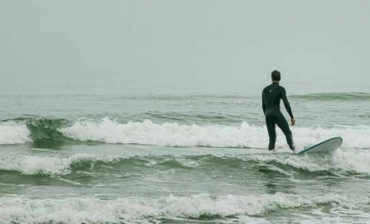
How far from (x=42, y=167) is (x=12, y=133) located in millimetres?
5793

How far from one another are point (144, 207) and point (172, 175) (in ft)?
10.8

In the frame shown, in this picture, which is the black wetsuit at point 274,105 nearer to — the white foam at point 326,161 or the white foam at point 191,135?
the white foam at point 326,161

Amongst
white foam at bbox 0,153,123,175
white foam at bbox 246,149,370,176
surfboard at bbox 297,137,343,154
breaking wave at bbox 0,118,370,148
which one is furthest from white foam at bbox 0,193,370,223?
breaking wave at bbox 0,118,370,148

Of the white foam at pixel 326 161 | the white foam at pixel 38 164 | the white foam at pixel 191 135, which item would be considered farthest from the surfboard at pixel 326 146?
the white foam at pixel 38 164

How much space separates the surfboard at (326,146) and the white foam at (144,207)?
3235 millimetres

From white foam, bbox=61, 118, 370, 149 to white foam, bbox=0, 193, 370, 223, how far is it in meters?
7.85

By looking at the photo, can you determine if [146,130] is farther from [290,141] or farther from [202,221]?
[202,221]

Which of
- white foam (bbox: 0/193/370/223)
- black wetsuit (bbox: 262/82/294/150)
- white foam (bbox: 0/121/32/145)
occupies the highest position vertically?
black wetsuit (bbox: 262/82/294/150)

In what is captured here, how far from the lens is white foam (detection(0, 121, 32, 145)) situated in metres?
17.9

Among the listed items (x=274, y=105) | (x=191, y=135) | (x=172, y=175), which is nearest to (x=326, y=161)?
(x=274, y=105)

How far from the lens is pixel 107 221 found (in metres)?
9.31

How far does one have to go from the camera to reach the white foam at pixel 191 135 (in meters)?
19.0

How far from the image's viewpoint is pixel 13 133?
18.2 metres

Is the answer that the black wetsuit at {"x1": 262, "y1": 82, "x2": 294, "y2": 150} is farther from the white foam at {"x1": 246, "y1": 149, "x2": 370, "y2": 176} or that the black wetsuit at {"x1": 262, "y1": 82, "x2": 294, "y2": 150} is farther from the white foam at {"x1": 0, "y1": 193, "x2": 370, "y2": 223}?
the white foam at {"x1": 0, "y1": 193, "x2": 370, "y2": 223}
